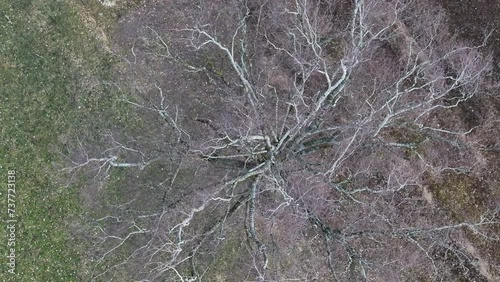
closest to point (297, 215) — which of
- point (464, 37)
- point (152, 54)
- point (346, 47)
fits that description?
point (346, 47)

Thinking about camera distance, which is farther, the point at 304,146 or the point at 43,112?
the point at 43,112

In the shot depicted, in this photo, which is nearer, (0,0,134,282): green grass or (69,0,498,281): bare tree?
(69,0,498,281): bare tree

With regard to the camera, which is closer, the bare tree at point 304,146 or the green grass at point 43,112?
the bare tree at point 304,146

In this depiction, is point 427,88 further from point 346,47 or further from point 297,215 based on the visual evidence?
point 297,215
